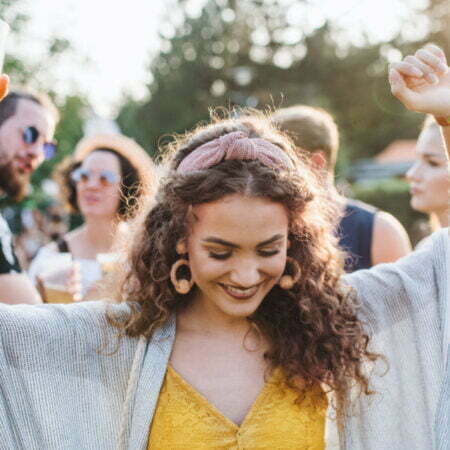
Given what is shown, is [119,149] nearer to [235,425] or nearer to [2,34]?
[2,34]

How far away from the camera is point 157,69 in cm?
2812

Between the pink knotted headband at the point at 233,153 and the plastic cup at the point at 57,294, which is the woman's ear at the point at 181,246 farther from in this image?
the plastic cup at the point at 57,294

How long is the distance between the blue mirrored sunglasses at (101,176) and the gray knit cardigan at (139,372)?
7.26 feet

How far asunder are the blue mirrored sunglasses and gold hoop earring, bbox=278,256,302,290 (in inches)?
89.1

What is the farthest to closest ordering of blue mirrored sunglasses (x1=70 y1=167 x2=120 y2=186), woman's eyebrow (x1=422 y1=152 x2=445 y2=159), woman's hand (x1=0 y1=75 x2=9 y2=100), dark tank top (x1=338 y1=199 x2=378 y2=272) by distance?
blue mirrored sunglasses (x1=70 y1=167 x2=120 y2=186), woman's eyebrow (x1=422 y1=152 x2=445 y2=159), dark tank top (x1=338 y1=199 x2=378 y2=272), woman's hand (x1=0 y1=75 x2=9 y2=100)

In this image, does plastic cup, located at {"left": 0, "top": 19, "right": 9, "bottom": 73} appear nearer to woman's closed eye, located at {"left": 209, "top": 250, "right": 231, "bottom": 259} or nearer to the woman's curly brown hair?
the woman's curly brown hair

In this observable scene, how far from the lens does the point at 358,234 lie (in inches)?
141

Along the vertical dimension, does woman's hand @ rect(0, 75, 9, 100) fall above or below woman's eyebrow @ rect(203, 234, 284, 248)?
above

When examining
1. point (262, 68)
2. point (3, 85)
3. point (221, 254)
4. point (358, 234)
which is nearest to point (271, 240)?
point (221, 254)

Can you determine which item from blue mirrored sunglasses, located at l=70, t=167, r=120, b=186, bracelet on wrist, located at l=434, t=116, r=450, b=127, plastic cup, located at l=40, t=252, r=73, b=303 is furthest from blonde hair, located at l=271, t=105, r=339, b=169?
bracelet on wrist, located at l=434, t=116, r=450, b=127

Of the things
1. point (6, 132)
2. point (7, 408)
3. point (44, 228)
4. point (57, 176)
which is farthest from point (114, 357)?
point (44, 228)

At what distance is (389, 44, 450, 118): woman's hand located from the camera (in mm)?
2000

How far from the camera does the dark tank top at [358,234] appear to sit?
11.7 feet

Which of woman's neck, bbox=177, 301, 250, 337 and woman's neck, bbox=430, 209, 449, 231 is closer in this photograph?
woman's neck, bbox=177, 301, 250, 337
